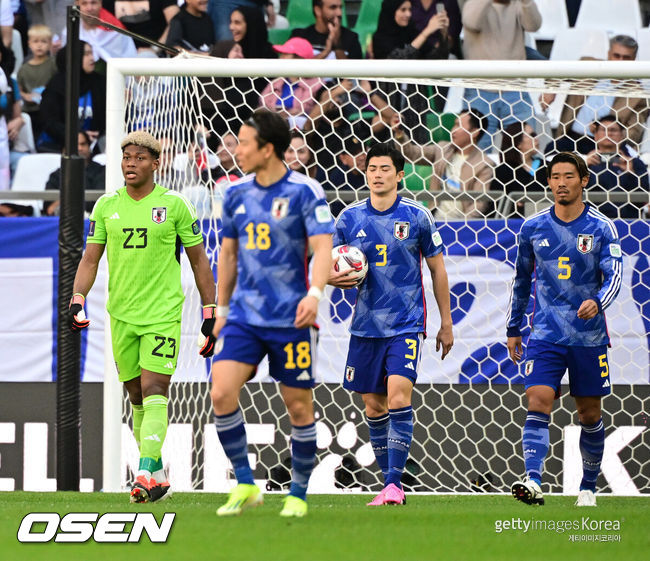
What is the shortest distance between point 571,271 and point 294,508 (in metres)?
2.42

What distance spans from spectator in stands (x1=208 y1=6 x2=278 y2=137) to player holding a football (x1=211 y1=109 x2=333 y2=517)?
300cm

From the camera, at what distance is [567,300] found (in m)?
6.49

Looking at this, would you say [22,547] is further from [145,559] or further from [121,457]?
[121,457]

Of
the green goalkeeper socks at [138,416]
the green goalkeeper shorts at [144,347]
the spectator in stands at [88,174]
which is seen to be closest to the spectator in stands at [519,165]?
the green goalkeeper shorts at [144,347]

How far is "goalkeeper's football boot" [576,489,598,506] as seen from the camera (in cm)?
657

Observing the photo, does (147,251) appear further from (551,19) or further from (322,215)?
(551,19)

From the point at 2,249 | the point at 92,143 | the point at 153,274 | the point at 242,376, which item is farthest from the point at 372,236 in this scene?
the point at 92,143

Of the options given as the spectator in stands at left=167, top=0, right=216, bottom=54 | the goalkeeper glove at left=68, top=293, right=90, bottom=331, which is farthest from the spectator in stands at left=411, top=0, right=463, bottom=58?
the goalkeeper glove at left=68, top=293, right=90, bottom=331

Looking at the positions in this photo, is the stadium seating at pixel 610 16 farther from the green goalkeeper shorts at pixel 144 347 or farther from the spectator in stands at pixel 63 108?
the green goalkeeper shorts at pixel 144 347

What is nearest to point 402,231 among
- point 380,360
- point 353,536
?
point 380,360

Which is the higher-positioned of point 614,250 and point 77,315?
point 614,250

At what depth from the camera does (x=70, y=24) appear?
7.48 metres

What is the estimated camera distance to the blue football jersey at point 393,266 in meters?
6.45

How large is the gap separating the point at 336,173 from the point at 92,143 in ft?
10.2
